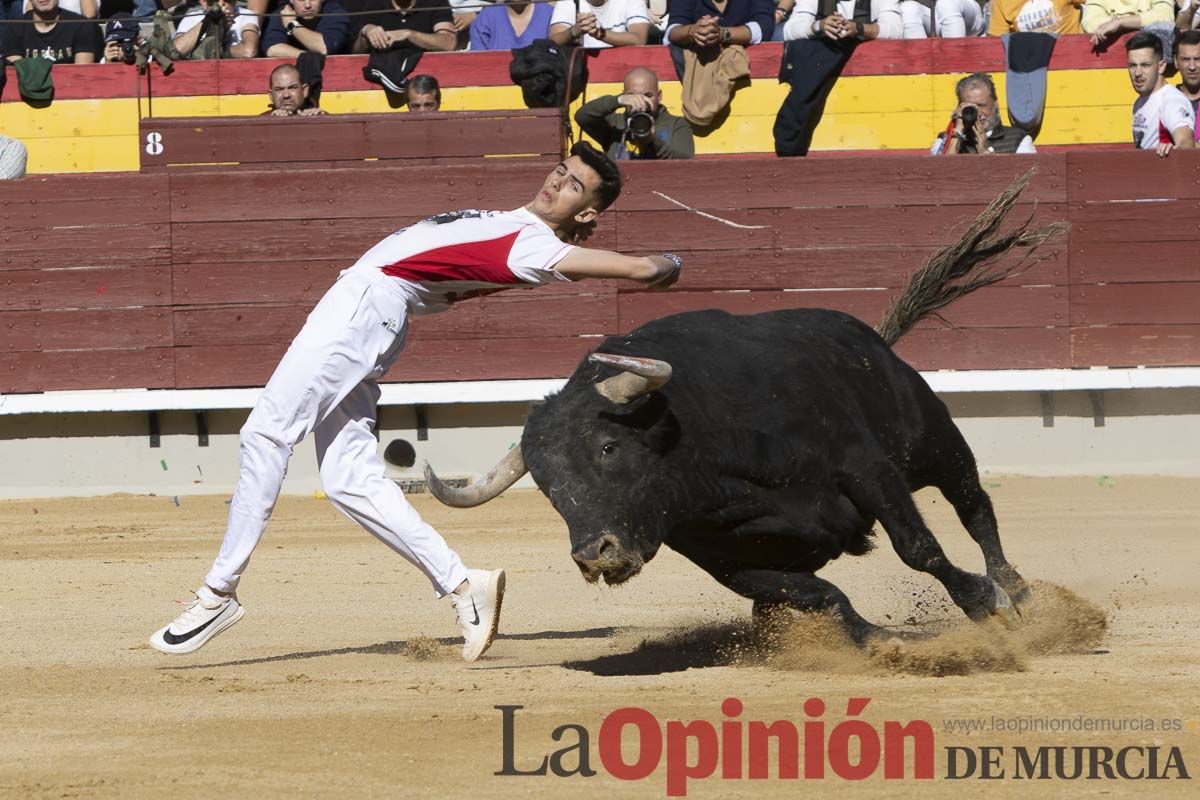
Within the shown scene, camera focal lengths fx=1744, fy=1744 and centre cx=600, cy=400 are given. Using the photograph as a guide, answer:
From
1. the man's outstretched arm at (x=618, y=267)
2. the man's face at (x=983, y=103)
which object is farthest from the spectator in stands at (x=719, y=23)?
the man's outstretched arm at (x=618, y=267)

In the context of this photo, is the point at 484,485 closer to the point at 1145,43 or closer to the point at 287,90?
the point at 287,90

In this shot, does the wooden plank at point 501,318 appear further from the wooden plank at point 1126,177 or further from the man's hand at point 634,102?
the wooden plank at point 1126,177

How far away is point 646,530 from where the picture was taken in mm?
4137

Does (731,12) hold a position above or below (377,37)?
above

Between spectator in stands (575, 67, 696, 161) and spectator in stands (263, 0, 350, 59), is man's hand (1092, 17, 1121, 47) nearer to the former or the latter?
spectator in stands (575, 67, 696, 161)

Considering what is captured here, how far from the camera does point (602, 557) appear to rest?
397 centimetres

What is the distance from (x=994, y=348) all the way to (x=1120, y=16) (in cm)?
198

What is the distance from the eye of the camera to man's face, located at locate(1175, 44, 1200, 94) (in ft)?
29.0

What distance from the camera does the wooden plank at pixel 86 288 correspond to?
30.8 ft

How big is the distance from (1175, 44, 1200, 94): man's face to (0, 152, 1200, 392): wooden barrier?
629mm

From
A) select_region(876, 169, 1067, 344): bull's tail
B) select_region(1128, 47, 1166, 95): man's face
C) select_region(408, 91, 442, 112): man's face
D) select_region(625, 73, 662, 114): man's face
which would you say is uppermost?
select_region(1128, 47, 1166, 95): man's face

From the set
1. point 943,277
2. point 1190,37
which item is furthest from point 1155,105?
point 943,277

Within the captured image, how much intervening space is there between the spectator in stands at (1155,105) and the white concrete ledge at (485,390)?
1191 millimetres

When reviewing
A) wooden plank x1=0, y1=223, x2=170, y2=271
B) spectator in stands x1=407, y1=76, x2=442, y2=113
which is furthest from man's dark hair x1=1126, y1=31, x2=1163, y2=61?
wooden plank x1=0, y1=223, x2=170, y2=271
